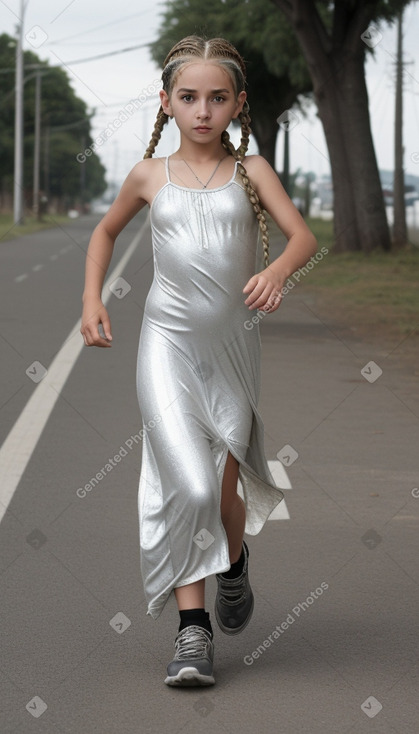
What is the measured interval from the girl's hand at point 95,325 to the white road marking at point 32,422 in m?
2.58

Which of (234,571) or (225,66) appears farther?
(234,571)

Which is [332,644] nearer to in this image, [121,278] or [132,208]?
[132,208]

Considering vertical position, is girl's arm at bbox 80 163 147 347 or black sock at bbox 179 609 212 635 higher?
girl's arm at bbox 80 163 147 347

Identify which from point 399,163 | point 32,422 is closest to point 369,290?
point 32,422

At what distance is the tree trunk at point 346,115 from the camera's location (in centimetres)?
3234

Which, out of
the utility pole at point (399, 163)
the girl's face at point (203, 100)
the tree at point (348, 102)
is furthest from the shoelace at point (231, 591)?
the utility pole at point (399, 163)

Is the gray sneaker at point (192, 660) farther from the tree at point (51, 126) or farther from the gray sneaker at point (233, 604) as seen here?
the tree at point (51, 126)

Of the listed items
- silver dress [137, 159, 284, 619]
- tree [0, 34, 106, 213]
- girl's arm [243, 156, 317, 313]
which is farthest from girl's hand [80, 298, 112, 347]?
tree [0, 34, 106, 213]

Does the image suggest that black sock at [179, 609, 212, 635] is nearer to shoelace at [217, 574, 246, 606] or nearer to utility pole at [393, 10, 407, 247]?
shoelace at [217, 574, 246, 606]

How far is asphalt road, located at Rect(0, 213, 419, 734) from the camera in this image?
182 inches

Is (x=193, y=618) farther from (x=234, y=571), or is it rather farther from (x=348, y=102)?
(x=348, y=102)

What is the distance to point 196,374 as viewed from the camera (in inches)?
192

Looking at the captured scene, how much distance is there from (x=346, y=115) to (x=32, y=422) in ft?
79.4

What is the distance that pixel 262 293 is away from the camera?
14.7 ft
